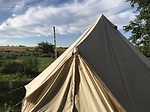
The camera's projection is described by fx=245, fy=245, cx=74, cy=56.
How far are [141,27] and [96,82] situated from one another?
48.6 feet

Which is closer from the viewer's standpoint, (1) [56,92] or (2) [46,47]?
(1) [56,92]

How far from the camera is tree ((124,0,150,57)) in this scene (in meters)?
17.5

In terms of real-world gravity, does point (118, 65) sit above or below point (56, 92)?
above

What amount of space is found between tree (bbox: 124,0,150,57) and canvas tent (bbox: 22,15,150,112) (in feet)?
41.9

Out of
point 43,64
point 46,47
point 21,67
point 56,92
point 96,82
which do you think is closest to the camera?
point 96,82

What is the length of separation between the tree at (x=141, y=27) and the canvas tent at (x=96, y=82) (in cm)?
1278

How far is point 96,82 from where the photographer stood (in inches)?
171

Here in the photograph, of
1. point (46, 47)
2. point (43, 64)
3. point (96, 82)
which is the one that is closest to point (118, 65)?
point (96, 82)

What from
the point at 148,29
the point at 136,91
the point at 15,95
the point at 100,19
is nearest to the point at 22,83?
the point at 15,95

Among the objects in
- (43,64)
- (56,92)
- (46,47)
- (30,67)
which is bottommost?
(56,92)

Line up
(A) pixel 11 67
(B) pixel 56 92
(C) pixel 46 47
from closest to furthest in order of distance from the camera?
(B) pixel 56 92, (A) pixel 11 67, (C) pixel 46 47

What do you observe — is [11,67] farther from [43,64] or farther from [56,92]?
[56,92]

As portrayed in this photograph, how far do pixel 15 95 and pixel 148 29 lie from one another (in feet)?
37.1

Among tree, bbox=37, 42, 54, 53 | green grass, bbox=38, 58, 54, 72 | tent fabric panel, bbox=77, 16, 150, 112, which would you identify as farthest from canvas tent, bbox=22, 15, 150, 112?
tree, bbox=37, 42, 54, 53
